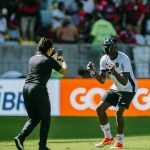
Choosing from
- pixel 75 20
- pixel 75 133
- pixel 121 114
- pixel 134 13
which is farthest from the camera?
pixel 134 13

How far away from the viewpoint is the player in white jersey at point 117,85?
14414 mm

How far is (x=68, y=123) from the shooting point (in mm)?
18562

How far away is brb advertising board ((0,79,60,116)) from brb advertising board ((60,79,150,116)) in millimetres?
181

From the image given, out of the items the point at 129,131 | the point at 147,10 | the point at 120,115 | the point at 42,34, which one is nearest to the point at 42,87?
the point at 120,115

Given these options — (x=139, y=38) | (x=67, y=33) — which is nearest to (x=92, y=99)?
(x=67, y=33)

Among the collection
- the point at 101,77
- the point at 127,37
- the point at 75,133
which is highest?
the point at 101,77

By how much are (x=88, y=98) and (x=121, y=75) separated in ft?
15.2

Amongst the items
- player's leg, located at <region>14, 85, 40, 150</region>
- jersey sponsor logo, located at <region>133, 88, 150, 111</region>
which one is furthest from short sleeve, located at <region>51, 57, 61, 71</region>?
jersey sponsor logo, located at <region>133, 88, 150, 111</region>

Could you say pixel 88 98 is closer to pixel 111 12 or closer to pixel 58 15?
pixel 58 15

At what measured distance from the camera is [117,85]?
14.8m

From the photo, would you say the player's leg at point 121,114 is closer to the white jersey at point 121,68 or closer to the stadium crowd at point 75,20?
the white jersey at point 121,68

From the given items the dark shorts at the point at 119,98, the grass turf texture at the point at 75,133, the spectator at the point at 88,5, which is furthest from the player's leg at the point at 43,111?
the spectator at the point at 88,5

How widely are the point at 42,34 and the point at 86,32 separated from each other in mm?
1536

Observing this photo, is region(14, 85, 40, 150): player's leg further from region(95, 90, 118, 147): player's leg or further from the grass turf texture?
region(95, 90, 118, 147): player's leg
